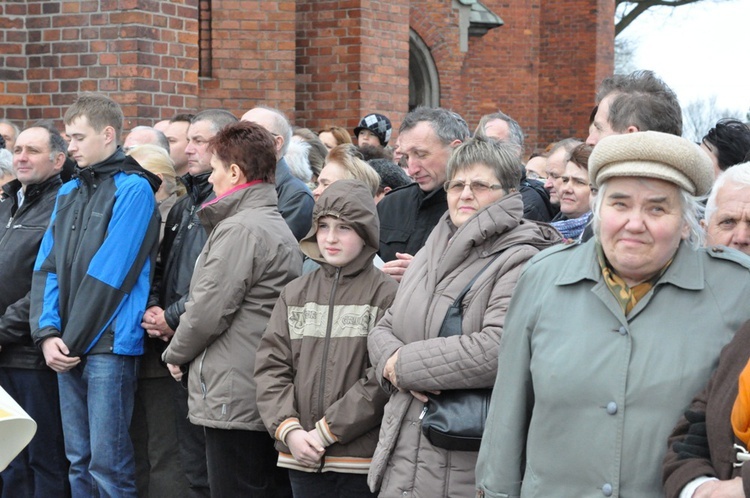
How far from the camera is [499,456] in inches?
122

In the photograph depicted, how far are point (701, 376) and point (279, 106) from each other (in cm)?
766

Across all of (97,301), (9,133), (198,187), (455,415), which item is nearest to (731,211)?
(455,415)

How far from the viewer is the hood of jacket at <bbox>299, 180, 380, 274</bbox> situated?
4.57 meters

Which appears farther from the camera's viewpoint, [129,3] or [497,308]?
[129,3]

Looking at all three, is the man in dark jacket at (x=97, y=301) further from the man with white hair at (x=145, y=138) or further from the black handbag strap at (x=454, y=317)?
the black handbag strap at (x=454, y=317)

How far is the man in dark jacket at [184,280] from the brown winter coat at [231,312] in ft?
1.60

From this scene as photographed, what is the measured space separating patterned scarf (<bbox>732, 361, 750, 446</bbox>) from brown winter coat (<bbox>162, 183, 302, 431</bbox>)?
8.67 ft

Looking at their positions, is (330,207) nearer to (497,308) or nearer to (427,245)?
(427,245)

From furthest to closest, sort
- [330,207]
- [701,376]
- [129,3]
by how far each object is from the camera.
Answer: [129,3] < [330,207] < [701,376]

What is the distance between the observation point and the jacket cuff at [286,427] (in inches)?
173

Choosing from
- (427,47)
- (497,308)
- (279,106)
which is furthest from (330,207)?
(427,47)

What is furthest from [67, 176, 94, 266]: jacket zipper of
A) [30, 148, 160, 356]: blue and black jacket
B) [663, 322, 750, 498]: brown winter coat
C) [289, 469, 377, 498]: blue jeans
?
[663, 322, 750, 498]: brown winter coat

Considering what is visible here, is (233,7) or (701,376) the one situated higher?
(233,7)

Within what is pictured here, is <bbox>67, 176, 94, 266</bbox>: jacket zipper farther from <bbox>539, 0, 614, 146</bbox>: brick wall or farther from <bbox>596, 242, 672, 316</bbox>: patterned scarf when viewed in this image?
<bbox>539, 0, 614, 146</bbox>: brick wall
